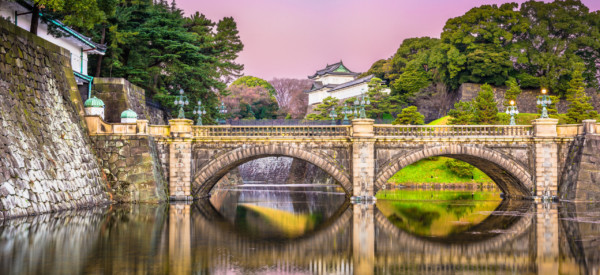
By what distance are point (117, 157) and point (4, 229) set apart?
13.8m

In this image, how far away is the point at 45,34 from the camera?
3547 centimetres

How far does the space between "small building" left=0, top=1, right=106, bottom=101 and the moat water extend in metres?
12.0

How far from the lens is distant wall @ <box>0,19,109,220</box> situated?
2247cm

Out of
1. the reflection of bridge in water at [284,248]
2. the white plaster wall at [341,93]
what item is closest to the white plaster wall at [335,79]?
the white plaster wall at [341,93]

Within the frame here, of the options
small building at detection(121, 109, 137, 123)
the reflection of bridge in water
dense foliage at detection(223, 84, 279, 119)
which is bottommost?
the reflection of bridge in water

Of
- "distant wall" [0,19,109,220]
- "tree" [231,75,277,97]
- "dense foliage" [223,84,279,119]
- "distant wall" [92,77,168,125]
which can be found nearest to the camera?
"distant wall" [0,19,109,220]

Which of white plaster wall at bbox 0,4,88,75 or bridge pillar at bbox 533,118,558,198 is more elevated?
white plaster wall at bbox 0,4,88,75

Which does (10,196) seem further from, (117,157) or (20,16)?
(20,16)

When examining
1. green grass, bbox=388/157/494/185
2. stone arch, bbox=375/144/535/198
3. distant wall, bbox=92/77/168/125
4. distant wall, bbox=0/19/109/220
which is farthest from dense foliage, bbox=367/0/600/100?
distant wall, bbox=0/19/109/220

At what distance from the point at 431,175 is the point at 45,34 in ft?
107

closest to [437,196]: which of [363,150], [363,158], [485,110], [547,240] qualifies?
[363,158]

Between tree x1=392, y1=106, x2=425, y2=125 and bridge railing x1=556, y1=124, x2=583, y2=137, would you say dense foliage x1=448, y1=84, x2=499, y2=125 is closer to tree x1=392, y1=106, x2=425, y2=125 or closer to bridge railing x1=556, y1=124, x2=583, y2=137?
tree x1=392, y1=106, x2=425, y2=125

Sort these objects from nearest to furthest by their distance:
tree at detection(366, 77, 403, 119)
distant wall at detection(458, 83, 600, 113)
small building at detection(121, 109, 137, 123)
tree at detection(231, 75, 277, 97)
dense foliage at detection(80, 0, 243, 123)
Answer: small building at detection(121, 109, 137, 123) → dense foliage at detection(80, 0, 243, 123) → distant wall at detection(458, 83, 600, 113) → tree at detection(366, 77, 403, 119) → tree at detection(231, 75, 277, 97)

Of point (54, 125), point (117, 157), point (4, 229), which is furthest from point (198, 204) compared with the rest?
point (4, 229)
